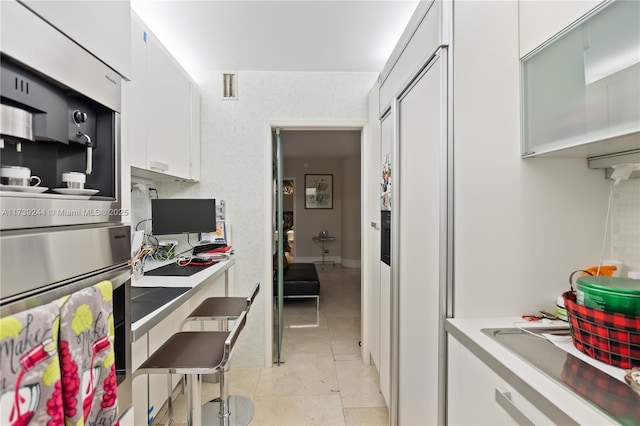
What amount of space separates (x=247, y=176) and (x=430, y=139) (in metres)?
1.73

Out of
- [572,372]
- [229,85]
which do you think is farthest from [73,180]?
[229,85]

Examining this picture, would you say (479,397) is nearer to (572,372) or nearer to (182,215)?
(572,372)

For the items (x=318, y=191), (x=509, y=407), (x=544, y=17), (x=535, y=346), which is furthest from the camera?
(x=318, y=191)

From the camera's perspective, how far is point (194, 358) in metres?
1.25

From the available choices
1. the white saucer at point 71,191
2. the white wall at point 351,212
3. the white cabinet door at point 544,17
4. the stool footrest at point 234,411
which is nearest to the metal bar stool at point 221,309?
the stool footrest at point 234,411

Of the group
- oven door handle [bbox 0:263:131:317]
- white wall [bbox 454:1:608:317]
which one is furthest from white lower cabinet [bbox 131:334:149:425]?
white wall [bbox 454:1:608:317]

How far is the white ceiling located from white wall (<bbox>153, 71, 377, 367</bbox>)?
13 cm

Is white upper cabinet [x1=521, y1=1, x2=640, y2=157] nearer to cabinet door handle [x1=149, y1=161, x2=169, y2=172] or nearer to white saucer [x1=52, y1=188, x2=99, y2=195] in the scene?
white saucer [x1=52, y1=188, x2=99, y2=195]

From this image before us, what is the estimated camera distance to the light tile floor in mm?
1924

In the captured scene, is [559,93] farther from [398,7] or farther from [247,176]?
[247,176]

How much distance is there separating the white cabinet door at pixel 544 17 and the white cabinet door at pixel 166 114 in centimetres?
188

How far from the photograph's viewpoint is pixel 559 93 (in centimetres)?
96

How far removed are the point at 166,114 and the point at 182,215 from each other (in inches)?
31.2

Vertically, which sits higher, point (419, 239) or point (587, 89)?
point (587, 89)
